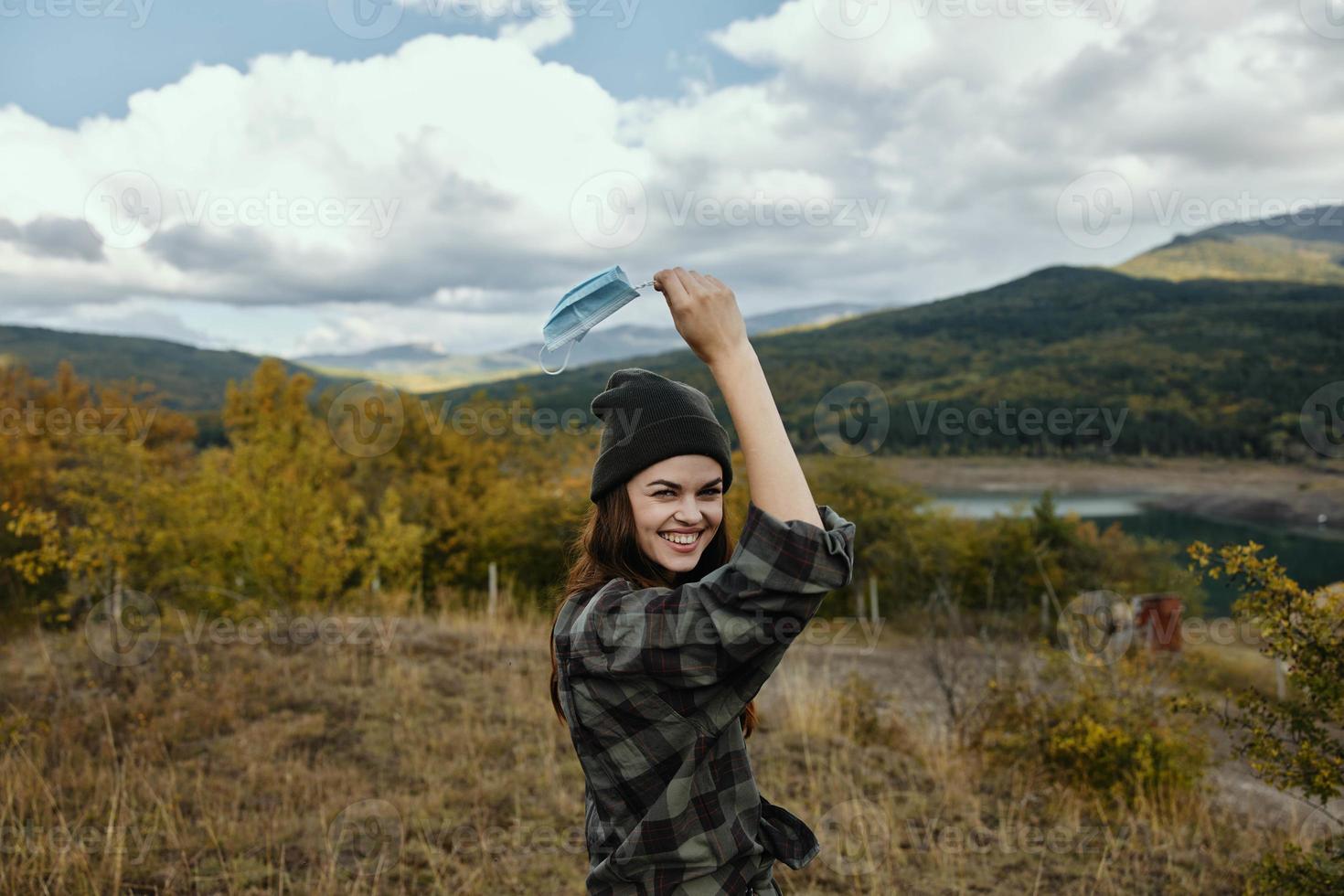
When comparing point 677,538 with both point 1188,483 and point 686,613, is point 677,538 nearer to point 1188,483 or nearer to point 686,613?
point 686,613

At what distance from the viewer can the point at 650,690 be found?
1397 millimetres

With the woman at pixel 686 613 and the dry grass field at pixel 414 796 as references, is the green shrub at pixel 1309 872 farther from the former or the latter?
the woman at pixel 686 613

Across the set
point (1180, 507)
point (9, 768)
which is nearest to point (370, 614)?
point (9, 768)

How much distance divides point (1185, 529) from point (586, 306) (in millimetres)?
71601

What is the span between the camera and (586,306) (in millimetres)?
1550

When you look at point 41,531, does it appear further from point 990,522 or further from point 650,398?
point 990,522

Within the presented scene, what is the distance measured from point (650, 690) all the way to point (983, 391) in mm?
131238

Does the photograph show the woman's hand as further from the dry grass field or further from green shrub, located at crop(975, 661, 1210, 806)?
green shrub, located at crop(975, 661, 1210, 806)

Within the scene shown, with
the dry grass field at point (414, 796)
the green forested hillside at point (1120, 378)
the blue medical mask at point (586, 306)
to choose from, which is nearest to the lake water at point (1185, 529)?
the green forested hillside at point (1120, 378)

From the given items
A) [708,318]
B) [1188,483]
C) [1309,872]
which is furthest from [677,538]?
[1188,483]

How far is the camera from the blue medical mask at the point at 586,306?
1536mm

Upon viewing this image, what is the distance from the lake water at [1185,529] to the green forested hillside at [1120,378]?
56.3ft

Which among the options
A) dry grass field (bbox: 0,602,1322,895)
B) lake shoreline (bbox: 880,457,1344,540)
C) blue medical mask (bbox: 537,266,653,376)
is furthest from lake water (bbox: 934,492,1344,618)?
blue medical mask (bbox: 537,266,653,376)

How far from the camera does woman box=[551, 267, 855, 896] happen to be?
1.27 meters
